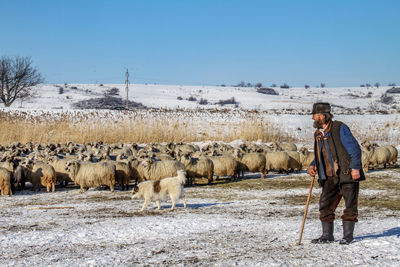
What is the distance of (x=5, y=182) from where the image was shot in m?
12.6

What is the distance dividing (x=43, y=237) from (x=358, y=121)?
97.0 feet

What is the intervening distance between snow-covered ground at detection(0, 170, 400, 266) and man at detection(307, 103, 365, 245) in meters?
0.34

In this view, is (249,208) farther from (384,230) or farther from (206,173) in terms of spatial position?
(206,173)

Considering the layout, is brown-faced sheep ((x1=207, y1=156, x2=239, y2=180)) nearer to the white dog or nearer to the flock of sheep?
the flock of sheep

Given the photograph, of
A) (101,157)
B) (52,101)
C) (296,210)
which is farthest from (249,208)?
(52,101)

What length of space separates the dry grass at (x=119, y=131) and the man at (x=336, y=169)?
770 inches

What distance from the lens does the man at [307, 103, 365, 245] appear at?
21.6ft

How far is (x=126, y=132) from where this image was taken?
85.9 feet

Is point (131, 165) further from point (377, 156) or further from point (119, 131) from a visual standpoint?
point (119, 131)

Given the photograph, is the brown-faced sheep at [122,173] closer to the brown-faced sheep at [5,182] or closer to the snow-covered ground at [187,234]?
the snow-covered ground at [187,234]

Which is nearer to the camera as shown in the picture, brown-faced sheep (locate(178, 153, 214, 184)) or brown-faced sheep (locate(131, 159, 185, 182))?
brown-faced sheep (locate(131, 159, 185, 182))

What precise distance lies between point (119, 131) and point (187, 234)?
18.9 m

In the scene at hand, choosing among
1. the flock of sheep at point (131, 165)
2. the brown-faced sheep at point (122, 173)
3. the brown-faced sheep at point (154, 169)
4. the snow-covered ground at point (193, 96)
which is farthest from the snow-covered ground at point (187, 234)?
the snow-covered ground at point (193, 96)

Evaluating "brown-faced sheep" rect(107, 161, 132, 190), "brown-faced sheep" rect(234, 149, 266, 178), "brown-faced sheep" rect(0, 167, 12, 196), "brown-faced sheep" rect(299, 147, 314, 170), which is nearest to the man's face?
"brown-faced sheep" rect(107, 161, 132, 190)
